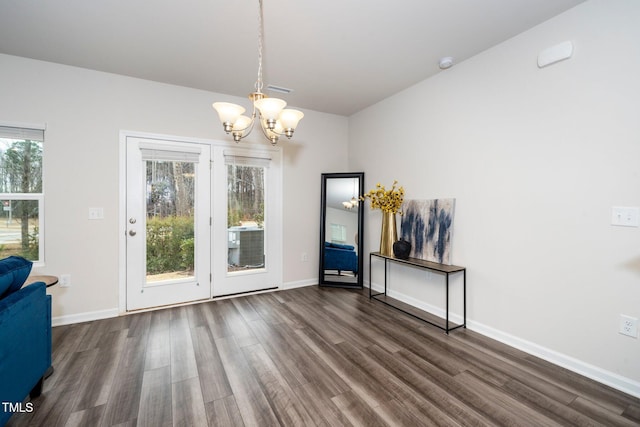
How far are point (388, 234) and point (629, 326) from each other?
2.11 meters

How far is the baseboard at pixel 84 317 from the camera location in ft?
9.59

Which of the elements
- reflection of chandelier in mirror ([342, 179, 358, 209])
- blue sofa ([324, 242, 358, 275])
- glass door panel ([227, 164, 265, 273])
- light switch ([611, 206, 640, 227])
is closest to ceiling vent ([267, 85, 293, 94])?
glass door panel ([227, 164, 265, 273])

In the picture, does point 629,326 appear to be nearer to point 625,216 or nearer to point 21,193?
point 625,216

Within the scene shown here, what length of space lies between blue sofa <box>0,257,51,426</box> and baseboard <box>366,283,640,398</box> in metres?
3.35

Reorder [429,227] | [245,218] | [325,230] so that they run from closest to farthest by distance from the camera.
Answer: [429,227] → [245,218] → [325,230]

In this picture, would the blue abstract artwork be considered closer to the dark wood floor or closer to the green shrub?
the dark wood floor

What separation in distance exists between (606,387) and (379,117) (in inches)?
135

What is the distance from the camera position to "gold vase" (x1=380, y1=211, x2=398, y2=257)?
3.52 m

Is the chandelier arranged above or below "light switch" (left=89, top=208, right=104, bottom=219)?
above

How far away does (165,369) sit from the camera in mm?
2143

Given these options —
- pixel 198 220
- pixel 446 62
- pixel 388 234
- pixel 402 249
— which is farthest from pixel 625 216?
pixel 198 220

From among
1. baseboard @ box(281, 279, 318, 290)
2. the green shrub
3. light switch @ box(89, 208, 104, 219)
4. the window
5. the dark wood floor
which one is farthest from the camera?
baseboard @ box(281, 279, 318, 290)

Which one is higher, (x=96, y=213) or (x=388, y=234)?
(x=96, y=213)

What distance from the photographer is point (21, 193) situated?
2818mm
